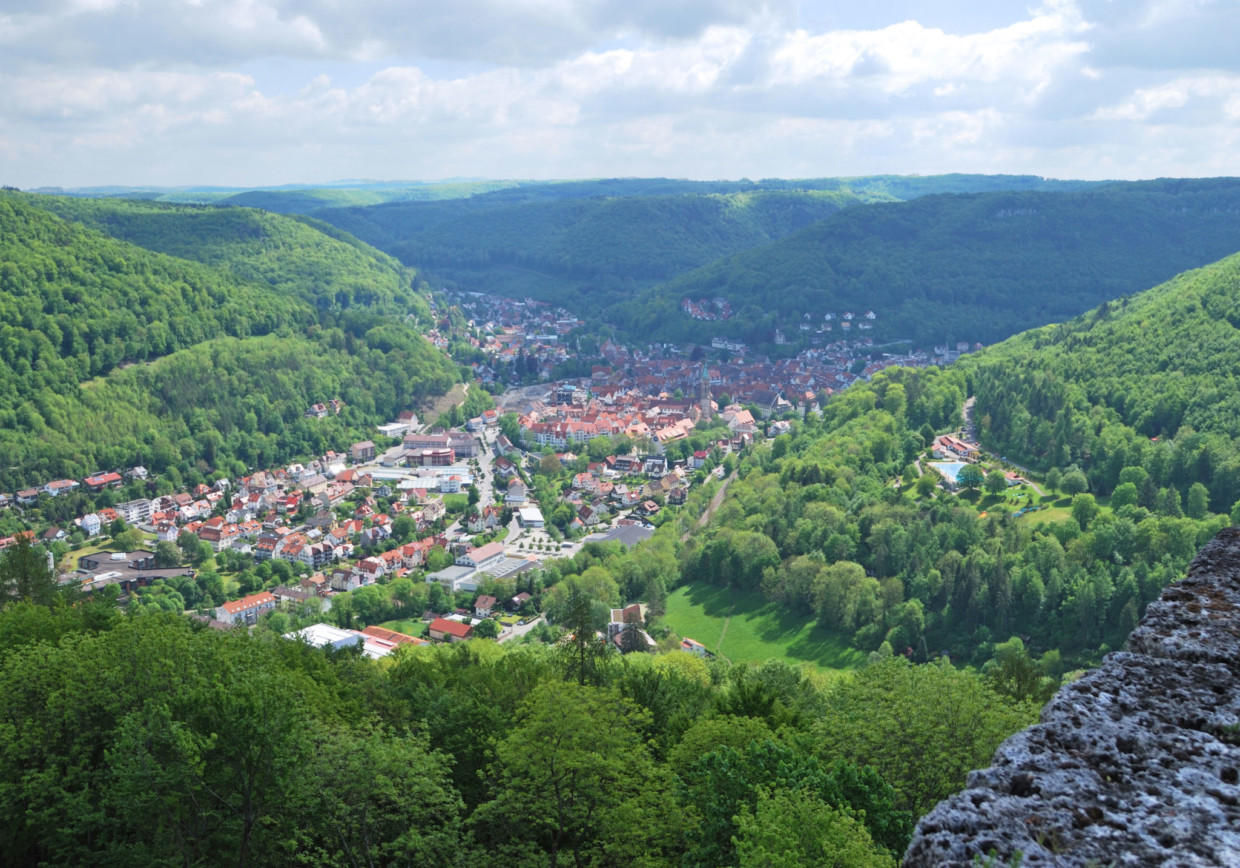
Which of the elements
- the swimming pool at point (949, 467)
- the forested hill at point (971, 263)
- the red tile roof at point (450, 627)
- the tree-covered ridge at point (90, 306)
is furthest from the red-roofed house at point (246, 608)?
the forested hill at point (971, 263)

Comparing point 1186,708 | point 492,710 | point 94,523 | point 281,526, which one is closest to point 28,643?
point 492,710

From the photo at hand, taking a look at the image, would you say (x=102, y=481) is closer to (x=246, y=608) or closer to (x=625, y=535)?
(x=246, y=608)

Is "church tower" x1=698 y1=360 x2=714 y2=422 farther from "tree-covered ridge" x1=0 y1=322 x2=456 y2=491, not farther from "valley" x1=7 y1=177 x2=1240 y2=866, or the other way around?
"tree-covered ridge" x1=0 y1=322 x2=456 y2=491

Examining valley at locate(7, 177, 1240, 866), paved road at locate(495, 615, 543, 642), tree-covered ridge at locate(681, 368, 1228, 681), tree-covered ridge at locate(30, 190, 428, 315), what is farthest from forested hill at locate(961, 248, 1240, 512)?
tree-covered ridge at locate(30, 190, 428, 315)

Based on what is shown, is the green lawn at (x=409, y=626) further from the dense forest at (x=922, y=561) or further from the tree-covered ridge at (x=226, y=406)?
the tree-covered ridge at (x=226, y=406)

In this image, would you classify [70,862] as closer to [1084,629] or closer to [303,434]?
[1084,629]

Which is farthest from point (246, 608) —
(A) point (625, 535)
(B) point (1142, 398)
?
(B) point (1142, 398)
